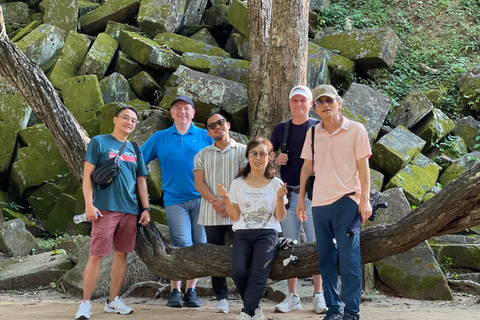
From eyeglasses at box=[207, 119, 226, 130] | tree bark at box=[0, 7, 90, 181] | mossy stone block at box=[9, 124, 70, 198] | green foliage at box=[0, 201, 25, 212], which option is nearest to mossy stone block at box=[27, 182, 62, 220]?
mossy stone block at box=[9, 124, 70, 198]

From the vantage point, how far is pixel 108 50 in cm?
993

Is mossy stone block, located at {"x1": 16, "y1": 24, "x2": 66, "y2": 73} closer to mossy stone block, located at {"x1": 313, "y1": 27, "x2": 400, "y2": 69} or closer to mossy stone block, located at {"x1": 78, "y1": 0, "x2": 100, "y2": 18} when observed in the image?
mossy stone block, located at {"x1": 78, "y1": 0, "x2": 100, "y2": 18}

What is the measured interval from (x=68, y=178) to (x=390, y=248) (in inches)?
259

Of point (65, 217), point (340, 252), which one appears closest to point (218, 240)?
point (340, 252)

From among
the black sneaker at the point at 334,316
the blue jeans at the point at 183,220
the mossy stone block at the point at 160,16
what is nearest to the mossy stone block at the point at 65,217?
the blue jeans at the point at 183,220

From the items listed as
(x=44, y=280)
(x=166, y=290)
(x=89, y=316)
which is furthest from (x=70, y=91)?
(x=89, y=316)

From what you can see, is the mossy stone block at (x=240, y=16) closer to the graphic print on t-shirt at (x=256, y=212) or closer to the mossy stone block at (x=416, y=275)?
the mossy stone block at (x=416, y=275)

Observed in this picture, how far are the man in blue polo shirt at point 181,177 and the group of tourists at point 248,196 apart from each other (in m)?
0.01

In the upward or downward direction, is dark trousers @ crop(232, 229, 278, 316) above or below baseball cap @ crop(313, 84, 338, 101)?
below

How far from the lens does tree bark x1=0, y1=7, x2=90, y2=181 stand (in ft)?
18.2

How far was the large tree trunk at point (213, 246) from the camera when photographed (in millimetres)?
4020

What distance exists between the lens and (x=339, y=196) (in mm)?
3898

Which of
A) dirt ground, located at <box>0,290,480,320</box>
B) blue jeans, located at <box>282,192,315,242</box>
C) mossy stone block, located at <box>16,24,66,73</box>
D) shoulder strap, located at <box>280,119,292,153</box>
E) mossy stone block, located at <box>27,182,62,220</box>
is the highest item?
mossy stone block, located at <box>16,24,66,73</box>

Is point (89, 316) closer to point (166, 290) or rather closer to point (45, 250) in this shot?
point (166, 290)
